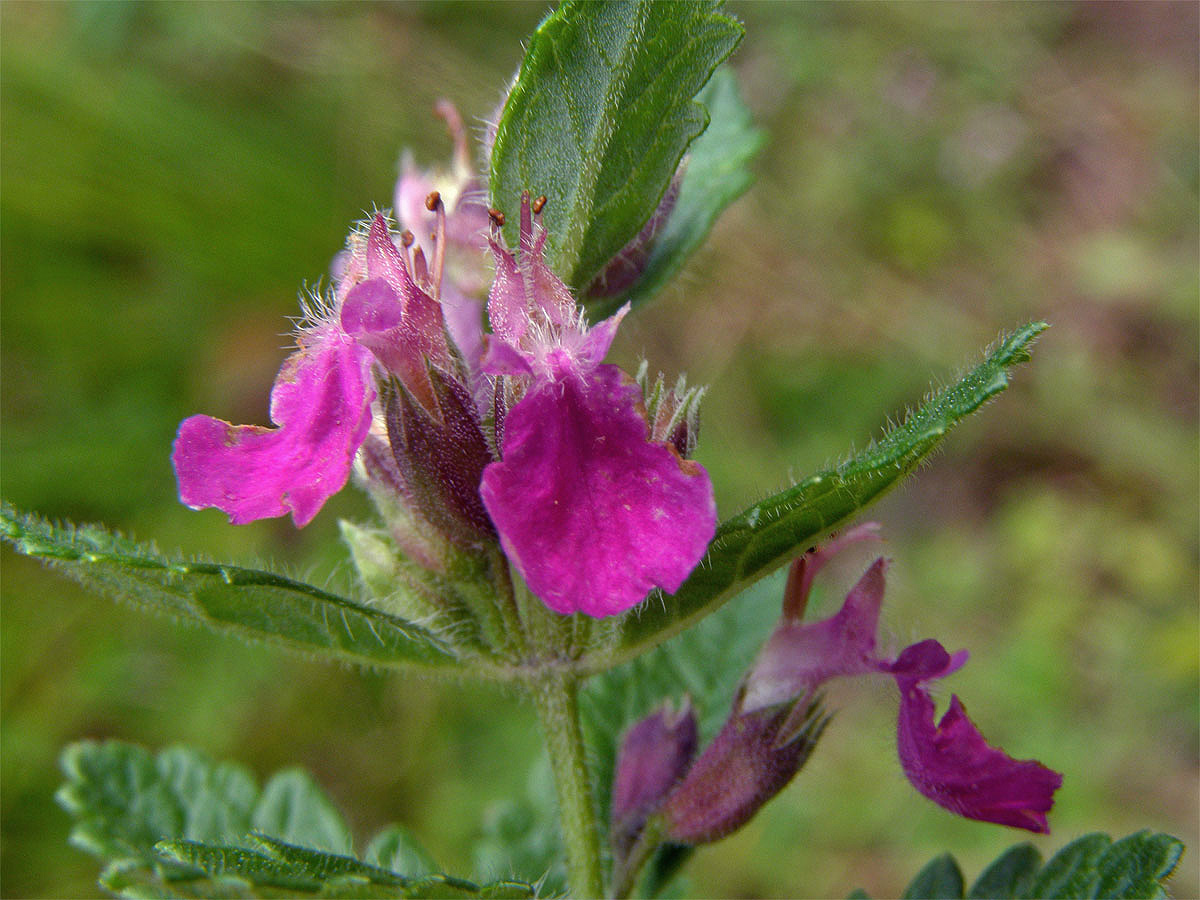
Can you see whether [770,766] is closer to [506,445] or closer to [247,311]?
[506,445]

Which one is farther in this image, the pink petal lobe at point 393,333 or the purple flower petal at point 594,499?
the pink petal lobe at point 393,333

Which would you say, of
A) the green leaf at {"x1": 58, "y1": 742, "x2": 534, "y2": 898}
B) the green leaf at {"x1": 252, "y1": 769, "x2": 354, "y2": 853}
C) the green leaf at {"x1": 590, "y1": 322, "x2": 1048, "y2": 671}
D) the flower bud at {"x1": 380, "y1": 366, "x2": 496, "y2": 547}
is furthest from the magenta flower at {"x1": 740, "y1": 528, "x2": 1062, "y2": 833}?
the green leaf at {"x1": 252, "y1": 769, "x2": 354, "y2": 853}

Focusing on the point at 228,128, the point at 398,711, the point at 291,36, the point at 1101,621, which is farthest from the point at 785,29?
the point at 398,711

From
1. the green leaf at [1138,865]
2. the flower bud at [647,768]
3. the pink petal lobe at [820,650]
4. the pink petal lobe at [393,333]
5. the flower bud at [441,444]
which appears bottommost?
the green leaf at [1138,865]

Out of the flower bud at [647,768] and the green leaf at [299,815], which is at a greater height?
the green leaf at [299,815]

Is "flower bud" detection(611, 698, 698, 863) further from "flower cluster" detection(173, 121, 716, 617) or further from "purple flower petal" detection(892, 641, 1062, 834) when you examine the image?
"flower cluster" detection(173, 121, 716, 617)

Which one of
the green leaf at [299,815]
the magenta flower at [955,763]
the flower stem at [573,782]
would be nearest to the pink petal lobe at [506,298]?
the flower stem at [573,782]

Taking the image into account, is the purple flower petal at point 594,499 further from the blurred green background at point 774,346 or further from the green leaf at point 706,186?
the blurred green background at point 774,346
